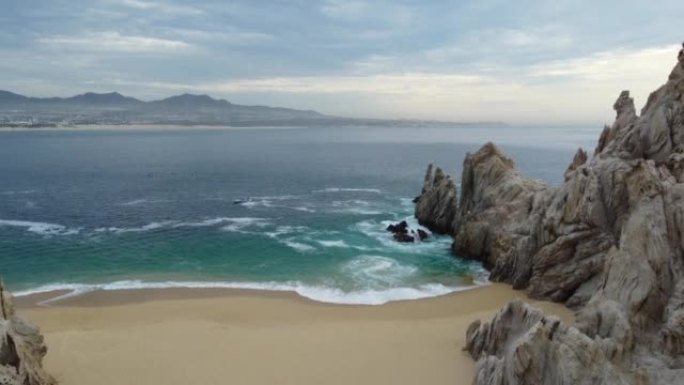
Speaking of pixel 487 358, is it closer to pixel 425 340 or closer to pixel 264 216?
pixel 425 340

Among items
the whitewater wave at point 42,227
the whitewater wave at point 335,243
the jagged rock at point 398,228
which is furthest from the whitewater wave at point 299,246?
the whitewater wave at point 42,227

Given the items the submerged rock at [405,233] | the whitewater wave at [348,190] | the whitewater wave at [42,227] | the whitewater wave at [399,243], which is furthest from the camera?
the whitewater wave at [348,190]

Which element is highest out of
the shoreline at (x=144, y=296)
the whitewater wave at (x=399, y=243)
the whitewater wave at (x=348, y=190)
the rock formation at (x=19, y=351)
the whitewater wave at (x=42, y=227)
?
the rock formation at (x=19, y=351)

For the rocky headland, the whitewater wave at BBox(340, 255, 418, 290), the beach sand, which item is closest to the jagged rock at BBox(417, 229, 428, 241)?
the rocky headland

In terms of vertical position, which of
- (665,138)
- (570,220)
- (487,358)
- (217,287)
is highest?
(665,138)

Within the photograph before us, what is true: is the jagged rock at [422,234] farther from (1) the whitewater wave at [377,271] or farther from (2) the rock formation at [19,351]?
(2) the rock formation at [19,351]

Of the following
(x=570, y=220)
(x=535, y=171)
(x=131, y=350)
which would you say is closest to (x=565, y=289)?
(x=570, y=220)
